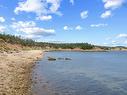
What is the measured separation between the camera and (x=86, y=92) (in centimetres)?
3059

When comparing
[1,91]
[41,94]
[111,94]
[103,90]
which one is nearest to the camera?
[1,91]

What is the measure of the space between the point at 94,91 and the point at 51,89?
16.8 feet

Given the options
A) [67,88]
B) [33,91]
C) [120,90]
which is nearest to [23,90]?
[33,91]

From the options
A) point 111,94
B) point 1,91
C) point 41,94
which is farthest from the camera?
point 111,94

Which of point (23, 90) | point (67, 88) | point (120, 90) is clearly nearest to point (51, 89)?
point (67, 88)

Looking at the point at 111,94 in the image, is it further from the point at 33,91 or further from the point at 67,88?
the point at 33,91

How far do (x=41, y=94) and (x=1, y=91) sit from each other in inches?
169

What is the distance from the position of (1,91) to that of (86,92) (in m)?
9.87

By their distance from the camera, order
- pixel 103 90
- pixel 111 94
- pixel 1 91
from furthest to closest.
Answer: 1. pixel 103 90
2. pixel 111 94
3. pixel 1 91

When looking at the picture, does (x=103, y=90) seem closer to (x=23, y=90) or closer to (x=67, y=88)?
(x=67, y=88)

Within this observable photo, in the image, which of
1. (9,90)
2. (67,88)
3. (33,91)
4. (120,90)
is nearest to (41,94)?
(33,91)

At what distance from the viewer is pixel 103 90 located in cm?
3247

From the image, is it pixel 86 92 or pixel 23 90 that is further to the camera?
pixel 86 92

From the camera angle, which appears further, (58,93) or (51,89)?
(51,89)
